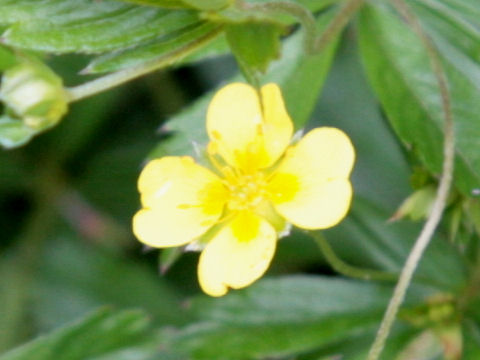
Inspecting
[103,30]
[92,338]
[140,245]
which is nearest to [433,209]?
[103,30]

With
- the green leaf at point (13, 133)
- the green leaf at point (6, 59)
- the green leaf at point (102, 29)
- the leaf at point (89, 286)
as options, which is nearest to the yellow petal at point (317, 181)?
the green leaf at point (102, 29)

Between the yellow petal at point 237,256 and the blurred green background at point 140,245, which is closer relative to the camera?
the yellow petal at point 237,256

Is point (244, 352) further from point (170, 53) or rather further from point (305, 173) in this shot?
point (170, 53)

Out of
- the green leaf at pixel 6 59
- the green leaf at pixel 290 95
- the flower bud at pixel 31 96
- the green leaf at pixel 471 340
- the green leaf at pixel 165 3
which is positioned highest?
the green leaf at pixel 6 59

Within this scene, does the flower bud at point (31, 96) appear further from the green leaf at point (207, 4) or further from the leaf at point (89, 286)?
the leaf at point (89, 286)

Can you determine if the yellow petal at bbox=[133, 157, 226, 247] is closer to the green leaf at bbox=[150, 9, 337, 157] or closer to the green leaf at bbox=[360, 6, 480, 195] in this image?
the green leaf at bbox=[150, 9, 337, 157]

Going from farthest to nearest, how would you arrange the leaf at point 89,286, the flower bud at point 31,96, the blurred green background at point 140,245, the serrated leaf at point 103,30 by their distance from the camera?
1. the leaf at point 89,286
2. the blurred green background at point 140,245
3. the serrated leaf at point 103,30
4. the flower bud at point 31,96
